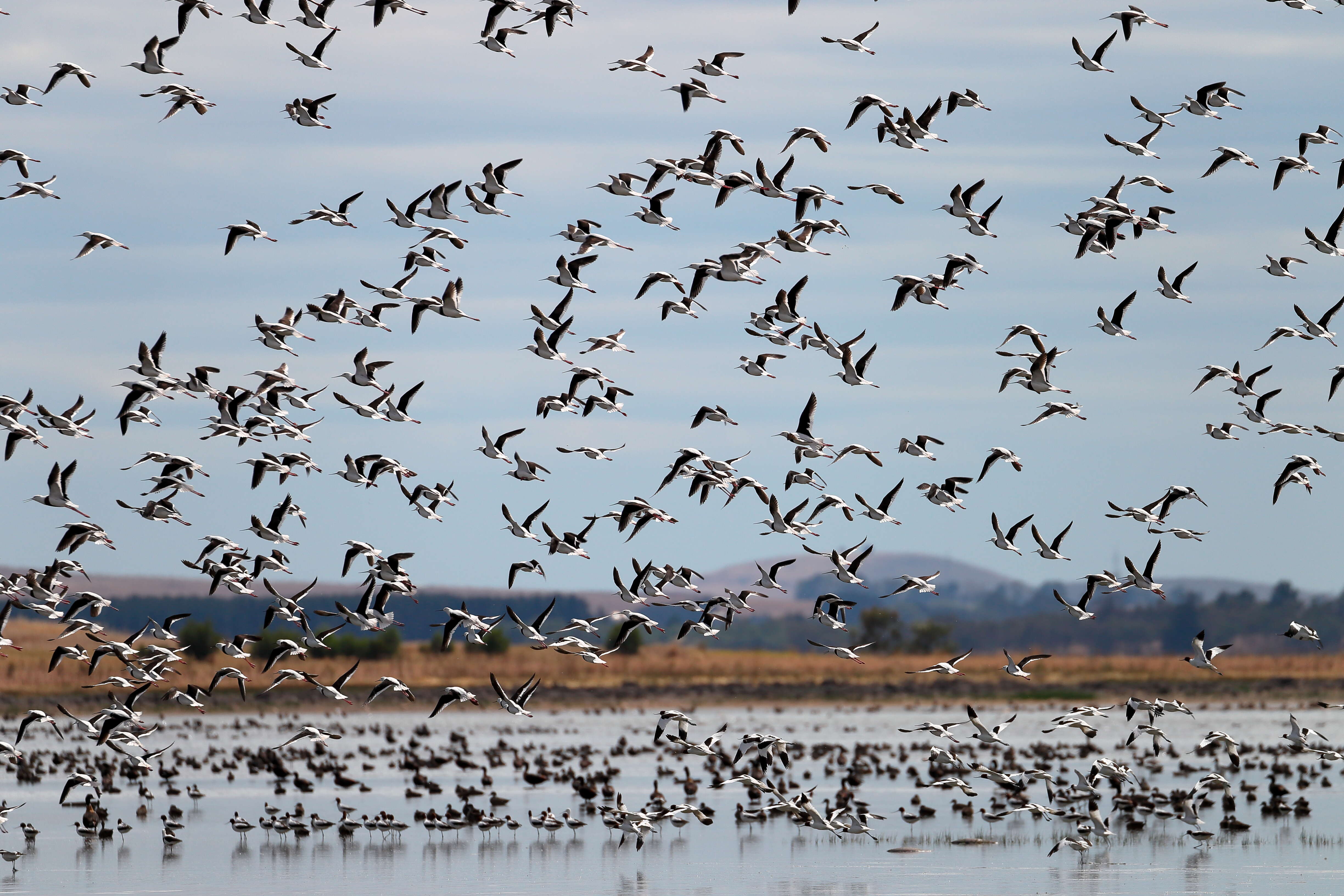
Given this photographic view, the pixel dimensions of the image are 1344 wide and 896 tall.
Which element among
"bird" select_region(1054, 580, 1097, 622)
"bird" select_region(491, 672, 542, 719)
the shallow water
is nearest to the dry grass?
the shallow water

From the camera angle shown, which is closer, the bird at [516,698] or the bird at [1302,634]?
the bird at [1302,634]

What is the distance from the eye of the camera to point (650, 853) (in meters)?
33.5

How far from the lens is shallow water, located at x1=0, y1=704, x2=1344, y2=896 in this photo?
96.6 feet

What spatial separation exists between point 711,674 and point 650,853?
56097 mm

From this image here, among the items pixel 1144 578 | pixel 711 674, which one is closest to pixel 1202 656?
Answer: pixel 1144 578

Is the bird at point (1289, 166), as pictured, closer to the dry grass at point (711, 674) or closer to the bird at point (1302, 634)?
the bird at point (1302, 634)

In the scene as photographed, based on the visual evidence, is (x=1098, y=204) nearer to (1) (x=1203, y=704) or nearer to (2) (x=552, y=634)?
(2) (x=552, y=634)

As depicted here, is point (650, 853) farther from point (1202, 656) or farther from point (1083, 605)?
point (1202, 656)

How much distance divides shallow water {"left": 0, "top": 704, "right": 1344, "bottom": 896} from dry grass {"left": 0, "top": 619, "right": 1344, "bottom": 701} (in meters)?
29.9

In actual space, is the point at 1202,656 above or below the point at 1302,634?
below

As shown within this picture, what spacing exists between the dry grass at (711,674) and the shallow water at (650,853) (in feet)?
98.2

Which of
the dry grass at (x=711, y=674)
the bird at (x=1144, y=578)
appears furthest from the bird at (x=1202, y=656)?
the dry grass at (x=711, y=674)

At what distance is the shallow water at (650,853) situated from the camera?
2944 cm

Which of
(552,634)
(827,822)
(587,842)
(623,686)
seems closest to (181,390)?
(552,634)
